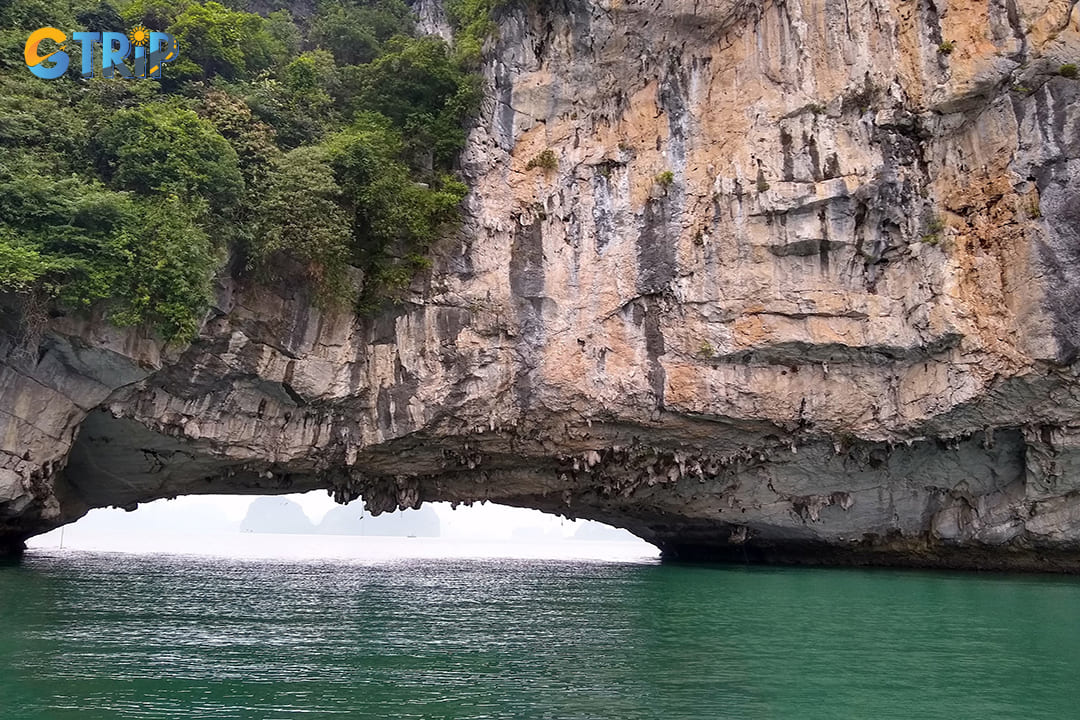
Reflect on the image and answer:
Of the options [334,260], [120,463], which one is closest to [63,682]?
[334,260]

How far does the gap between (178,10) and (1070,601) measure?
78.1 feet

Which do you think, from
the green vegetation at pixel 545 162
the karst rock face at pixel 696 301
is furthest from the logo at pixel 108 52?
the green vegetation at pixel 545 162

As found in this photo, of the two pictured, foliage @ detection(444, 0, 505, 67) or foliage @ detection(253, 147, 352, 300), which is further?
foliage @ detection(444, 0, 505, 67)

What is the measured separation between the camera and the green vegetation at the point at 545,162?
60.9 feet

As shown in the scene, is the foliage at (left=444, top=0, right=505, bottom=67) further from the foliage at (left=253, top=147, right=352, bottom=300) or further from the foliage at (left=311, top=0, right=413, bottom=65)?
the foliage at (left=253, top=147, right=352, bottom=300)

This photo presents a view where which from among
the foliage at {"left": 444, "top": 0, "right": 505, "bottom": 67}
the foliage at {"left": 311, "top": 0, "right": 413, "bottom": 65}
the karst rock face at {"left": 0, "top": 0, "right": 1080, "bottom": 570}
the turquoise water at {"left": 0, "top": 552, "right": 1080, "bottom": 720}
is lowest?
the turquoise water at {"left": 0, "top": 552, "right": 1080, "bottom": 720}

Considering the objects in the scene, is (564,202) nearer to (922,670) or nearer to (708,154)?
(708,154)

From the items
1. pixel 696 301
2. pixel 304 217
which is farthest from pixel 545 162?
pixel 304 217

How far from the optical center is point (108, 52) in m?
17.4

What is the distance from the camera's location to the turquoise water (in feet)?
22.5

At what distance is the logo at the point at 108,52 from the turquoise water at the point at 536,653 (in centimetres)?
1077

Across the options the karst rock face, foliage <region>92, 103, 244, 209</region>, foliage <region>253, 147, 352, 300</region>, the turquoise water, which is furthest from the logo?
the turquoise water

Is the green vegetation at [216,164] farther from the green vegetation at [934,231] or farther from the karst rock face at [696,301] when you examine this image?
the green vegetation at [934,231]

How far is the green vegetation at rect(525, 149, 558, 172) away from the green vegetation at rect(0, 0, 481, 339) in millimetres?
1908
